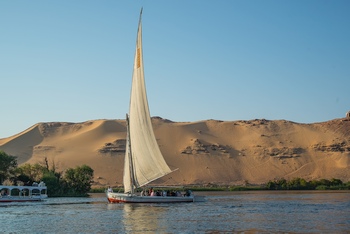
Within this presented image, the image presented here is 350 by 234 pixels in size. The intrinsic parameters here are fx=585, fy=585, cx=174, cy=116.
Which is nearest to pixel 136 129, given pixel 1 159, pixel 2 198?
pixel 2 198

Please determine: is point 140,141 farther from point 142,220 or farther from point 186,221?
point 186,221

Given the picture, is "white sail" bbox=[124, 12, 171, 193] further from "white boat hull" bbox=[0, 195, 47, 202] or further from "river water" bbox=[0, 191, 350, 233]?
"white boat hull" bbox=[0, 195, 47, 202]

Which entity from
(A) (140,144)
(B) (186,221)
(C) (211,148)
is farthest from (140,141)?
(C) (211,148)

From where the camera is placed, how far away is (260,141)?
354 feet

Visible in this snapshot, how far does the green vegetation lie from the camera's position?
57.5 meters

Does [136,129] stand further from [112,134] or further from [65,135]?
[65,135]

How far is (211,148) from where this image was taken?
103625 mm

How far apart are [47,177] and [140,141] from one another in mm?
21713

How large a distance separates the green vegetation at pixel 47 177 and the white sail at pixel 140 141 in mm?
18768

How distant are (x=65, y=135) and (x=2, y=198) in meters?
69.3

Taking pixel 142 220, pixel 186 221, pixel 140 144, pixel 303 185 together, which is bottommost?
pixel 186 221

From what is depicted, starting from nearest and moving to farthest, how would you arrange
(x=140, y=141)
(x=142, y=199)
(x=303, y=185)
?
(x=140, y=141)
(x=142, y=199)
(x=303, y=185)

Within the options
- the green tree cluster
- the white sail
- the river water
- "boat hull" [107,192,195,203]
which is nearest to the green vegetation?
"boat hull" [107,192,195,203]

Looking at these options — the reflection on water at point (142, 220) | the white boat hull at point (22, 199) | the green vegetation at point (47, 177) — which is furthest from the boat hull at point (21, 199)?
the reflection on water at point (142, 220)
